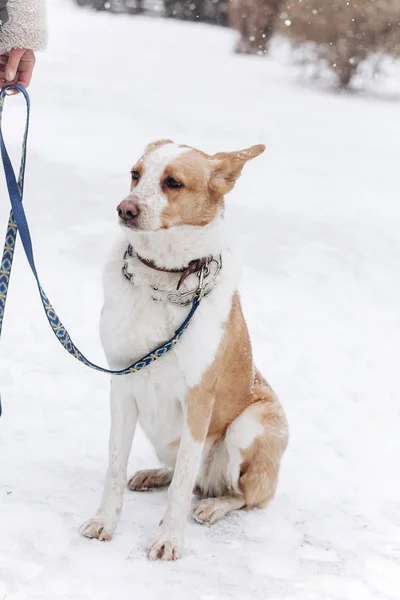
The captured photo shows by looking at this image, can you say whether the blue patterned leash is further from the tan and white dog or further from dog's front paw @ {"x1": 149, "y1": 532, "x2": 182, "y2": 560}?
dog's front paw @ {"x1": 149, "y1": 532, "x2": 182, "y2": 560}

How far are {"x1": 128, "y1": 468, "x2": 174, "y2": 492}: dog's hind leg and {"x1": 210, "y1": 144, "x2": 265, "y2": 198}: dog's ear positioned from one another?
1385 mm

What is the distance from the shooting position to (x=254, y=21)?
16.5 metres

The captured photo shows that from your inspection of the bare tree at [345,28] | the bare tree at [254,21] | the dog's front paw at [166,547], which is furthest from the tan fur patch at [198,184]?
the bare tree at [254,21]

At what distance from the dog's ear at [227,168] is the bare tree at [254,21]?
13838 mm

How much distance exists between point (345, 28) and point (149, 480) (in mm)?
11809

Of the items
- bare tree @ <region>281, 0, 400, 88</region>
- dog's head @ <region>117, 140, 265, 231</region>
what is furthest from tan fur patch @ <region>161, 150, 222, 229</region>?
bare tree @ <region>281, 0, 400, 88</region>

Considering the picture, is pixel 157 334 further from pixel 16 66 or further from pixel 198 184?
pixel 16 66

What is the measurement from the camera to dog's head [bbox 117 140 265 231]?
2764mm

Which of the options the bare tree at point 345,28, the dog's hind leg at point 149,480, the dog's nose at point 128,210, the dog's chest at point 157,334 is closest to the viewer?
the dog's nose at point 128,210

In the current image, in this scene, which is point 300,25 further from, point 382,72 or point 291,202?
point 291,202

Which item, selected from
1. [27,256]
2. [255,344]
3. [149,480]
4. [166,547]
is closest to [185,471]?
[166,547]

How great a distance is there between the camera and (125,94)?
12.5 m

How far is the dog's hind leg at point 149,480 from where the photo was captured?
354cm

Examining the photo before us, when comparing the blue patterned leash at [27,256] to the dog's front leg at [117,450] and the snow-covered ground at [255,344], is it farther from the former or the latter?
the snow-covered ground at [255,344]
